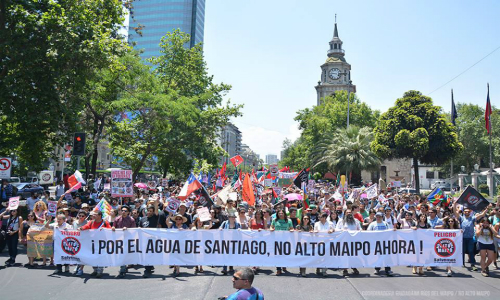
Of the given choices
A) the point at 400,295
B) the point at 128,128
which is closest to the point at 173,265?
the point at 400,295

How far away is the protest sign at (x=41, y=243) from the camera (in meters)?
10.4

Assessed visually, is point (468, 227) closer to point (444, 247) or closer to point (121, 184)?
point (444, 247)

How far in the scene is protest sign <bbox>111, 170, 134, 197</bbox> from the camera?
14.2 meters

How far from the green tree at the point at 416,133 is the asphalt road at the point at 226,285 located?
3047 centimetres

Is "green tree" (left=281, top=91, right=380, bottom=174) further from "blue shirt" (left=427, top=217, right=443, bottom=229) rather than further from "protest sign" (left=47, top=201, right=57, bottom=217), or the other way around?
"protest sign" (left=47, top=201, right=57, bottom=217)

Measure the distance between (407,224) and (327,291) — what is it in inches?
150

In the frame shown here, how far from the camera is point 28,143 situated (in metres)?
16.5

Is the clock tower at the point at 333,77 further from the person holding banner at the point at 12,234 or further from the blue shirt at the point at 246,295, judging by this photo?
the blue shirt at the point at 246,295

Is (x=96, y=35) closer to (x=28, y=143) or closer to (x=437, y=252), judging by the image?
(x=28, y=143)

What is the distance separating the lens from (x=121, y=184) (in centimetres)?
1451

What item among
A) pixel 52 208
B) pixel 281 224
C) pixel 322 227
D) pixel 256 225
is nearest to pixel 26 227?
pixel 52 208

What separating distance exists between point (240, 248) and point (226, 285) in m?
1.23

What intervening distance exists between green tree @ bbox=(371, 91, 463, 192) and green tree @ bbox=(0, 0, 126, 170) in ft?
100

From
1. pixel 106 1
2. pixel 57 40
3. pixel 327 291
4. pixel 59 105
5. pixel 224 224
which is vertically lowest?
pixel 327 291
